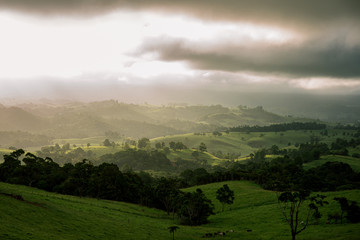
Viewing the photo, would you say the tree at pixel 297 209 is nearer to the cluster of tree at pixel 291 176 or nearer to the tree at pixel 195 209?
the tree at pixel 195 209

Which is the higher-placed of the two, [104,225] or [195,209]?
[104,225]

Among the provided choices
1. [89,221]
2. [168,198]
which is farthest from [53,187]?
[89,221]

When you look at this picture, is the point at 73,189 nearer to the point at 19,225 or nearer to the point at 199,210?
the point at 199,210

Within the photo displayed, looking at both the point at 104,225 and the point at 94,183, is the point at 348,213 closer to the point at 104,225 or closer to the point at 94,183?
the point at 104,225

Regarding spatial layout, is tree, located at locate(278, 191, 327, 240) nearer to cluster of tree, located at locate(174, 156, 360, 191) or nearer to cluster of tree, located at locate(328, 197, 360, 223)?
cluster of tree, located at locate(328, 197, 360, 223)

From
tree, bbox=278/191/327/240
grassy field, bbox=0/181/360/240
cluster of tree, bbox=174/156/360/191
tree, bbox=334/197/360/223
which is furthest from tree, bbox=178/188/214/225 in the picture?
cluster of tree, bbox=174/156/360/191

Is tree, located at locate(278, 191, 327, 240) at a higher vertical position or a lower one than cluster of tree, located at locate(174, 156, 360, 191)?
higher

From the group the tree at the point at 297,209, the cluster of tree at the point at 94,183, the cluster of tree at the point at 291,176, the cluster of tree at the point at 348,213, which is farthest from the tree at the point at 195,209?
the cluster of tree at the point at 291,176

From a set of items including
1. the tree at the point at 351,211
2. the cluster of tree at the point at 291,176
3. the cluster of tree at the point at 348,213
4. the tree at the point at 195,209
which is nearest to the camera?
the tree at the point at 351,211

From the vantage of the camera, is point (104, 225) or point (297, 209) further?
point (104, 225)

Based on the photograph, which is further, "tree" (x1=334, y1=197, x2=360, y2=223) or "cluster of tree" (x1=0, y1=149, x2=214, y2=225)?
"cluster of tree" (x1=0, y1=149, x2=214, y2=225)

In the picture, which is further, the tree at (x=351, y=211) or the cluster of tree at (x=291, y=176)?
the cluster of tree at (x=291, y=176)

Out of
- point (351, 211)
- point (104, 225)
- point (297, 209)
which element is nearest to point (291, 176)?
point (351, 211)

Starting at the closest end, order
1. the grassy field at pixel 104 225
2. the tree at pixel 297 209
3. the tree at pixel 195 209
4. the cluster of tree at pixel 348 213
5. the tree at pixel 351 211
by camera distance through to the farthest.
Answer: the grassy field at pixel 104 225 → the tree at pixel 297 209 → the tree at pixel 351 211 → the cluster of tree at pixel 348 213 → the tree at pixel 195 209
